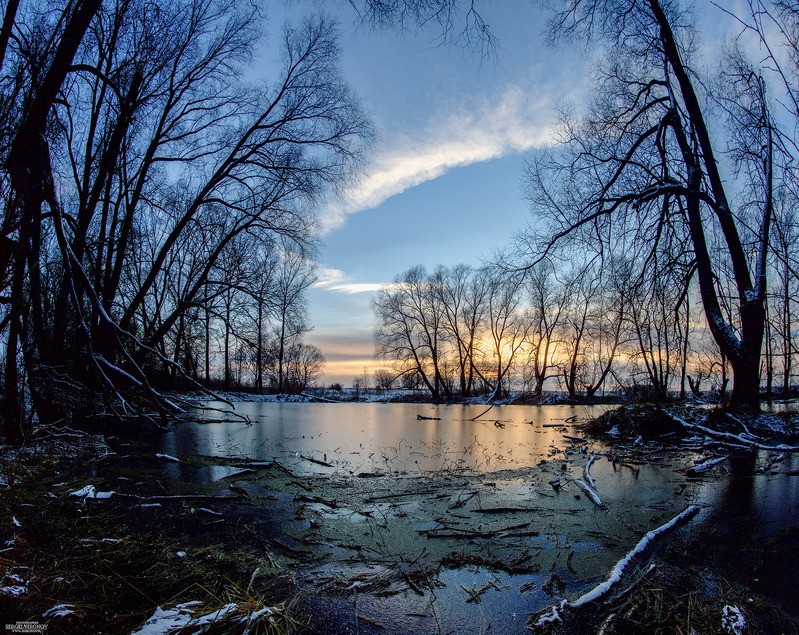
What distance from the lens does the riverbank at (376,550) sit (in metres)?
2.19

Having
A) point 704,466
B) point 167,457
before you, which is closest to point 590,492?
point 704,466

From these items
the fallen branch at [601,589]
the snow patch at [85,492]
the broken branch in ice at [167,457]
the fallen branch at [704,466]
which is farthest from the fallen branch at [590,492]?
the broken branch in ice at [167,457]

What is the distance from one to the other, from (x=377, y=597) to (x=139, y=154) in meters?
15.1

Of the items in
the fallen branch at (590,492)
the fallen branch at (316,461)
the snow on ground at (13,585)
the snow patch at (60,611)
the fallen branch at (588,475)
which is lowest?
the fallen branch at (316,461)

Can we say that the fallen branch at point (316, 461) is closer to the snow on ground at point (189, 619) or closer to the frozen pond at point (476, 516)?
the frozen pond at point (476, 516)

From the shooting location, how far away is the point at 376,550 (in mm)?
3152

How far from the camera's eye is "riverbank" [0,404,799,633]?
2186mm

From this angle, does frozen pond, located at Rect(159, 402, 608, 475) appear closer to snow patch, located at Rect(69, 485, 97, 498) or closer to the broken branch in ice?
the broken branch in ice

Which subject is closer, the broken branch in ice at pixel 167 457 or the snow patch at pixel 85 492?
the snow patch at pixel 85 492

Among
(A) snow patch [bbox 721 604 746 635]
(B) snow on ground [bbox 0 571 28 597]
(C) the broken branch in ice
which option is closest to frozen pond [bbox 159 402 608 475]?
(C) the broken branch in ice

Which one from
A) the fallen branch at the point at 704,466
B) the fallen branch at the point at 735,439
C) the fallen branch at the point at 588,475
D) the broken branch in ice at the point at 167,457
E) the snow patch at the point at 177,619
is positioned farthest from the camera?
the fallen branch at the point at 735,439

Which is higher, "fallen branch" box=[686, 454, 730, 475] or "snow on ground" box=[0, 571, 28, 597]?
"snow on ground" box=[0, 571, 28, 597]

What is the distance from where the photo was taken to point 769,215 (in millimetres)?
8711

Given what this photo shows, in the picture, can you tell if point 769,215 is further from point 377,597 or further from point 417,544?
point 377,597
